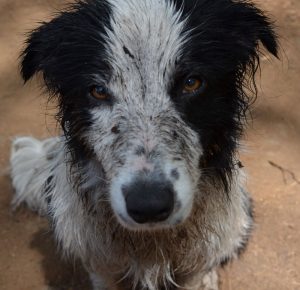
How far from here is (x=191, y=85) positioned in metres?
2.25

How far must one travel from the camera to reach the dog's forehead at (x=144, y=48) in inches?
87.0

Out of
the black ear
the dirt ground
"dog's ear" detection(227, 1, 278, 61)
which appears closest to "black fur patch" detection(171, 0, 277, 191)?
"dog's ear" detection(227, 1, 278, 61)

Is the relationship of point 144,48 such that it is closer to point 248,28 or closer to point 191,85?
point 191,85

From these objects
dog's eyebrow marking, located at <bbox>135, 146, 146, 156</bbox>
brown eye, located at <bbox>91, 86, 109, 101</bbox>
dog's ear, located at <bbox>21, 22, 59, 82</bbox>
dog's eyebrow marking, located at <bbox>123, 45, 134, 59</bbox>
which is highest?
dog's eyebrow marking, located at <bbox>123, 45, 134, 59</bbox>

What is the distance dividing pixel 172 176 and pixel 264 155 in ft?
5.55

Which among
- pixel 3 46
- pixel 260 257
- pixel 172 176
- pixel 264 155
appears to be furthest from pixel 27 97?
pixel 172 176

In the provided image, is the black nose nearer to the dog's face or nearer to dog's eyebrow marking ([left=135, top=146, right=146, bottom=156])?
the dog's face

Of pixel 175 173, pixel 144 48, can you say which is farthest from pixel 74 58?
pixel 175 173

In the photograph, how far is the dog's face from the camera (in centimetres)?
211

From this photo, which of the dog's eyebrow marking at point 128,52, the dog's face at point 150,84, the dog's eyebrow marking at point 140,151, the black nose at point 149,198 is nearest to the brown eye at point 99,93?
the dog's face at point 150,84

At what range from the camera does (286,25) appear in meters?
4.46

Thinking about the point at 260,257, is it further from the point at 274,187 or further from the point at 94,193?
the point at 94,193

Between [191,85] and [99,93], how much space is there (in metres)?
0.34

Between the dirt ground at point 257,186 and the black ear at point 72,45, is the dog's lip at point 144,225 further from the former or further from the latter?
the dirt ground at point 257,186
